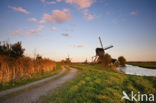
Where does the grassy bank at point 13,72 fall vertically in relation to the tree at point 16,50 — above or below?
below

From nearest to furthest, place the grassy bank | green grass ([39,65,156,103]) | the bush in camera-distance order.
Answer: green grass ([39,65,156,103]) → the grassy bank → the bush

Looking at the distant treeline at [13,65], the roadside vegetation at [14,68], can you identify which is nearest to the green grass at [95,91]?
the roadside vegetation at [14,68]

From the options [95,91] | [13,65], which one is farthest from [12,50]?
[95,91]

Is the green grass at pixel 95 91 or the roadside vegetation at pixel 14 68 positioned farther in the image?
the roadside vegetation at pixel 14 68

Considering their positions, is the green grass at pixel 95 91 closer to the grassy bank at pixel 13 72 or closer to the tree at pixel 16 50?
the grassy bank at pixel 13 72

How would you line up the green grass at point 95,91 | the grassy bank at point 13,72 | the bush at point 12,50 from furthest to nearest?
the bush at point 12,50 < the grassy bank at point 13,72 < the green grass at point 95,91

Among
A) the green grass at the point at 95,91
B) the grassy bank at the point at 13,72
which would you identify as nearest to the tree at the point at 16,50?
the grassy bank at the point at 13,72

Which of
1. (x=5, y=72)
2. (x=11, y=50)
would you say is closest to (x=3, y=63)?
(x=5, y=72)

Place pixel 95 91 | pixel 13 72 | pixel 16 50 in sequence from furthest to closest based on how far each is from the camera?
1. pixel 16 50
2. pixel 13 72
3. pixel 95 91

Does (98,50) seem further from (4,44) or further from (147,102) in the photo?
(147,102)

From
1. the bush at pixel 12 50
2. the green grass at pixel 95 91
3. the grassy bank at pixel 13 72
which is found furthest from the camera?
the bush at pixel 12 50

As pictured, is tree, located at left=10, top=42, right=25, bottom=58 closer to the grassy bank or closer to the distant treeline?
the distant treeline

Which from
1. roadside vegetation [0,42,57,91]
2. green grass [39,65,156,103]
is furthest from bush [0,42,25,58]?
green grass [39,65,156,103]

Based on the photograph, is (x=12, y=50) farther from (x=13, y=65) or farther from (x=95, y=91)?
(x=95, y=91)
